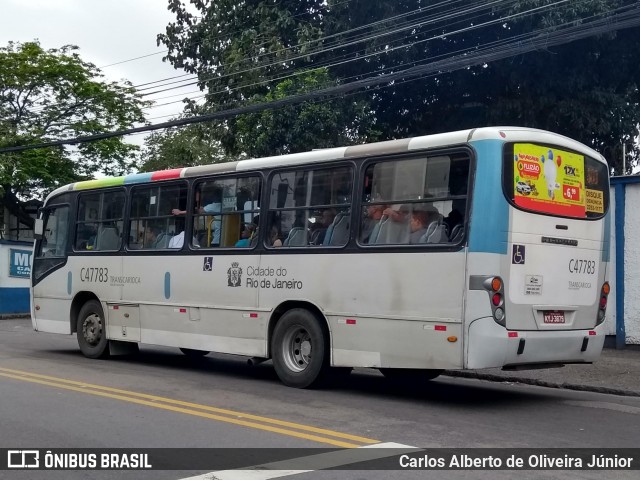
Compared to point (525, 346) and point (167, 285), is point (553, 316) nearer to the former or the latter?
point (525, 346)

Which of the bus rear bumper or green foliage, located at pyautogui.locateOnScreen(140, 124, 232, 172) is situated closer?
the bus rear bumper

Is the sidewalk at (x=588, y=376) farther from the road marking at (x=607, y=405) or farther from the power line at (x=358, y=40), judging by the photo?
the power line at (x=358, y=40)

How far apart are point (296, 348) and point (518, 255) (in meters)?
3.36

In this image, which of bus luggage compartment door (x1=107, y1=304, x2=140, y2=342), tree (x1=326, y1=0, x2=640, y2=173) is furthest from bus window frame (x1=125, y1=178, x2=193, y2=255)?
tree (x1=326, y1=0, x2=640, y2=173)

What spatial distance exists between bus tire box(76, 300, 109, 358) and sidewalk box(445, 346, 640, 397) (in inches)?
221

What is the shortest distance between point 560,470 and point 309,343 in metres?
4.81

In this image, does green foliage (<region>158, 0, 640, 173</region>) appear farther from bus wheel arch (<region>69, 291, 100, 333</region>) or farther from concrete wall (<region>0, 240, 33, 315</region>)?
concrete wall (<region>0, 240, 33, 315</region>)

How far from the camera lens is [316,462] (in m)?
6.86

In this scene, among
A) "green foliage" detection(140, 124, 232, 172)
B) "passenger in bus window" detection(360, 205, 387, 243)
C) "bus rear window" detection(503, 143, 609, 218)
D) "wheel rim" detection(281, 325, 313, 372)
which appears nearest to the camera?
"bus rear window" detection(503, 143, 609, 218)

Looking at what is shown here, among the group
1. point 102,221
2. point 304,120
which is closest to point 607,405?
point 102,221

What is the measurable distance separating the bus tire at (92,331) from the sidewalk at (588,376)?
562 centimetres

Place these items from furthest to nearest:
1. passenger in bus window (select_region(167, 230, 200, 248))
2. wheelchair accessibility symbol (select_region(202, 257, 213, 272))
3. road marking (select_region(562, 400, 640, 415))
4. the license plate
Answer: passenger in bus window (select_region(167, 230, 200, 248)) < wheelchair accessibility symbol (select_region(202, 257, 213, 272)) < road marking (select_region(562, 400, 640, 415)) < the license plate

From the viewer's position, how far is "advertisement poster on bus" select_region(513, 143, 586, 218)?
31.0 feet

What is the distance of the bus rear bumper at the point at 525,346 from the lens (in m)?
9.12
